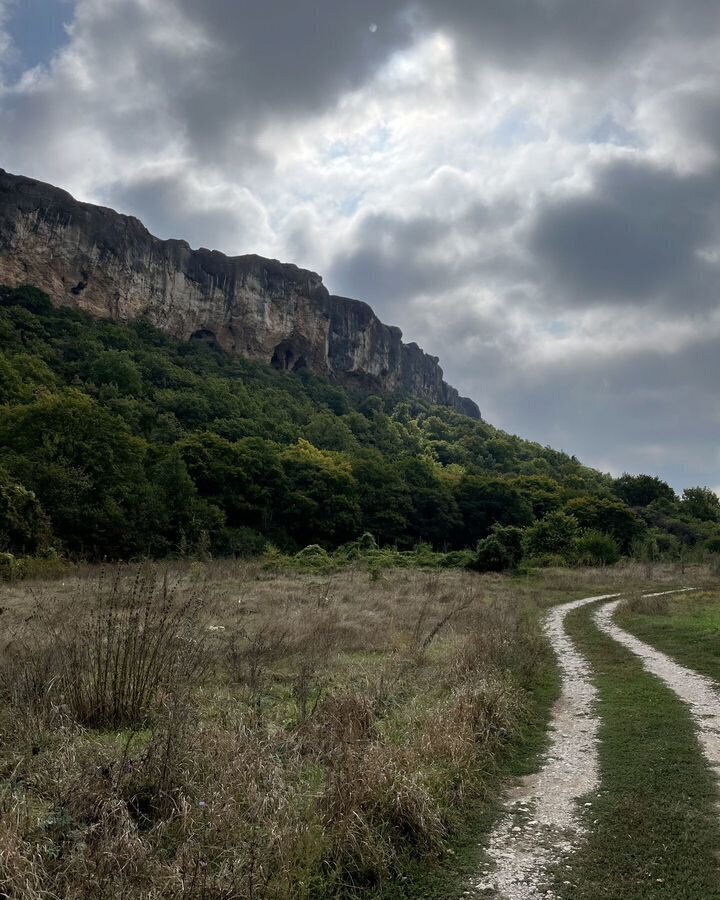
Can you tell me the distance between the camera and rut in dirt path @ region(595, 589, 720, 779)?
639cm

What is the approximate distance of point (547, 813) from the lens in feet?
15.6

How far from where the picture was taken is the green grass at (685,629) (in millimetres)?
11672

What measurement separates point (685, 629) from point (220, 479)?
4095 centimetres

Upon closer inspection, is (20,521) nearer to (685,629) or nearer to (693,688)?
(685,629)

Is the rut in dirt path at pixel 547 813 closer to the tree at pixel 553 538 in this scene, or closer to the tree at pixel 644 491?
the tree at pixel 553 538

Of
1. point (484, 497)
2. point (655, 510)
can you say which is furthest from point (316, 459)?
point (655, 510)

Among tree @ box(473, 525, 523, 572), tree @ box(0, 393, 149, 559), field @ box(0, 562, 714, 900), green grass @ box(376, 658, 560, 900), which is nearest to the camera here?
field @ box(0, 562, 714, 900)

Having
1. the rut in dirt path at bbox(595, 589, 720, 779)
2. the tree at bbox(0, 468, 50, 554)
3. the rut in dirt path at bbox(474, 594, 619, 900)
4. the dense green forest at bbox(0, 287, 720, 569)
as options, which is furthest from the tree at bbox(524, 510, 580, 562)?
the rut in dirt path at bbox(474, 594, 619, 900)

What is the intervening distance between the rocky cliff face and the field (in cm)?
9019

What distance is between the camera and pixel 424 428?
425 feet

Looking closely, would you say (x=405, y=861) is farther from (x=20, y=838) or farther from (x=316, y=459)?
(x=316, y=459)

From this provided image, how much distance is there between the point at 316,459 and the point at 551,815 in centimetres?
5770

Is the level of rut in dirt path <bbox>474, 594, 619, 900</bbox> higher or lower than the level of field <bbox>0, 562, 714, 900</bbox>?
lower

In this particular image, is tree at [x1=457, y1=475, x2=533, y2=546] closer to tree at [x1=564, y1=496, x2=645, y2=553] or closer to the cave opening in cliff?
tree at [x1=564, y1=496, x2=645, y2=553]
